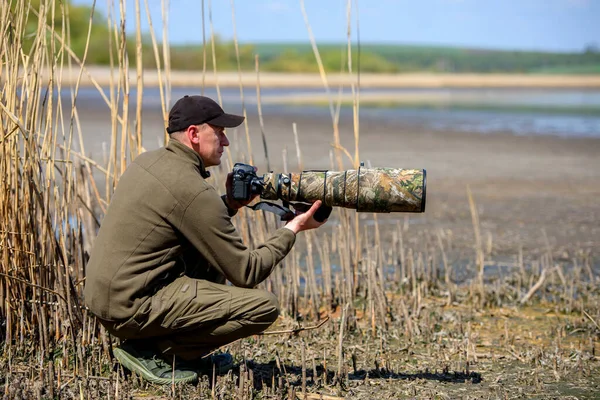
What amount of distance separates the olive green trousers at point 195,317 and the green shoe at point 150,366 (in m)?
0.06

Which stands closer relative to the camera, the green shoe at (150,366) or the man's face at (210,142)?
the man's face at (210,142)

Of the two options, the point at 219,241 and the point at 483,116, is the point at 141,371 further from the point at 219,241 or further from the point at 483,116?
the point at 483,116

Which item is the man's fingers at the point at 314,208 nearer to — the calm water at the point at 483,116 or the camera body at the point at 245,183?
the camera body at the point at 245,183

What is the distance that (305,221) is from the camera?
362cm

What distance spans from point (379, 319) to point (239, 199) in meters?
1.66

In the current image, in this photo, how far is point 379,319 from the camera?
490cm

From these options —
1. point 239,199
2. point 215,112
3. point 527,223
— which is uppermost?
point 215,112

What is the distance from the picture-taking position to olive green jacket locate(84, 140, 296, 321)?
3395 mm

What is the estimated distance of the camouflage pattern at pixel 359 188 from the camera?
349 centimetres

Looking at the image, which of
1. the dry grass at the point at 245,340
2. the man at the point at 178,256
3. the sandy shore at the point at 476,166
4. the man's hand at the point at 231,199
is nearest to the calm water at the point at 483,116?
the sandy shore at the point at 476,166

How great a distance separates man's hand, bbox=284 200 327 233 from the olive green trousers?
34cm

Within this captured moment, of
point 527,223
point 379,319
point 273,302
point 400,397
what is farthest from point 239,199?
point 527,223

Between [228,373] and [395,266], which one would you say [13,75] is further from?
[395,266]

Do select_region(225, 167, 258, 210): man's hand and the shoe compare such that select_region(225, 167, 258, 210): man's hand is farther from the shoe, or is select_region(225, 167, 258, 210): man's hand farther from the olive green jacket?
the shoe
